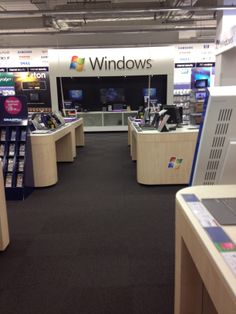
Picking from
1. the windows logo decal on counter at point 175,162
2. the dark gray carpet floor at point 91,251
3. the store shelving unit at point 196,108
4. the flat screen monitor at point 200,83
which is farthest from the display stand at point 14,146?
the flat screen monitor at point 200,83

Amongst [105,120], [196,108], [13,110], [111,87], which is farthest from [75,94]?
[13,110]

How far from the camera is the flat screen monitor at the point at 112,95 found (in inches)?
454

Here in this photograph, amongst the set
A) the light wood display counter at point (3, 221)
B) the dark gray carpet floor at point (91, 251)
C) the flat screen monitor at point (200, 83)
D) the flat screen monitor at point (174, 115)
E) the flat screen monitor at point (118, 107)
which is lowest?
the dark gray carpet floor at point (91, 251)

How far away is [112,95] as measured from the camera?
11.6 meters

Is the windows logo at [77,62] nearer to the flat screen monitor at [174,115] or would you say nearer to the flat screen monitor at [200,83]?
the flat screen monitor at [200,83]

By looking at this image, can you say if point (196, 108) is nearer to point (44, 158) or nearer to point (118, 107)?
point (44, 158)

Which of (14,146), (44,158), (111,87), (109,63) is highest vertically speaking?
(109,63)

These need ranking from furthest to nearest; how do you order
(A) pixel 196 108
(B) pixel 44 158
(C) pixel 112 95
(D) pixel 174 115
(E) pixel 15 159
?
(C) pixel 112 95 < (A) pixel 196 108 < (D) pixel 174 115 < (B) pixel 44 158 < (E) pixel 15 159

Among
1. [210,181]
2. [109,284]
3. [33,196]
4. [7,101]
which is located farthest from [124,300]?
[7,101]

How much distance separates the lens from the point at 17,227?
3.43 metres

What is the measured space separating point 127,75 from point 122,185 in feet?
23.1

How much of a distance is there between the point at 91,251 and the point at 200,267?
1.96m

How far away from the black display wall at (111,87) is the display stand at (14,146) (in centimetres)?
707

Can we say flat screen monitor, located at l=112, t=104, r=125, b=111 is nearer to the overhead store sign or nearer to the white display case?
the white display case
